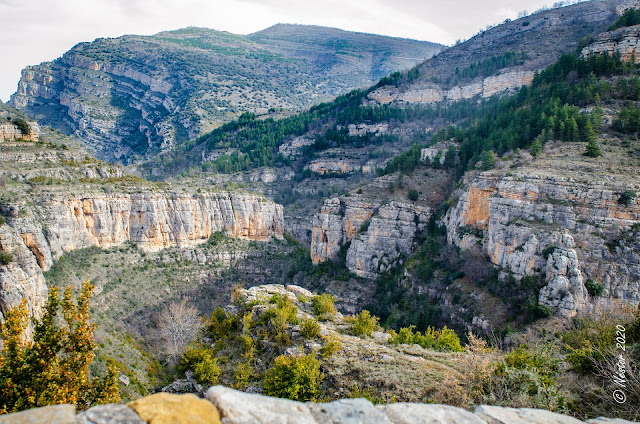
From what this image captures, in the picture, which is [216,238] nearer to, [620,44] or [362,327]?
[362,327]

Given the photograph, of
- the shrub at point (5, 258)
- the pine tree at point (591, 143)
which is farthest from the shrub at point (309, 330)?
the pine tree at point (591, 143)

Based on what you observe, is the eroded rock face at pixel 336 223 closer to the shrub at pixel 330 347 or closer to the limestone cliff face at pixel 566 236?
the limestone cliff face at pixel 566 236

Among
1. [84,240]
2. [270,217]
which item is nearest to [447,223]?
[270,217]

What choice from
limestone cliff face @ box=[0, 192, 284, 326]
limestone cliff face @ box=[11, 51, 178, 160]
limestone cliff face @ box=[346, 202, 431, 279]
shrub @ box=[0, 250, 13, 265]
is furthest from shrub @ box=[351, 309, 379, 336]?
limestone cliff face @ box=[11, 51, 178, 160]

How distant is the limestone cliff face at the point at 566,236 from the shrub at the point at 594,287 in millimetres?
370

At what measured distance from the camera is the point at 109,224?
42.4 metres

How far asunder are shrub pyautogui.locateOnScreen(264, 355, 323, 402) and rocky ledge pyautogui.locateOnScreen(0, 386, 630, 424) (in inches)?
437

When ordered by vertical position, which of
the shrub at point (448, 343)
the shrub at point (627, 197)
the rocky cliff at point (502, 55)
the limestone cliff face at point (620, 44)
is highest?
the rocky cliff at point (502, 55)

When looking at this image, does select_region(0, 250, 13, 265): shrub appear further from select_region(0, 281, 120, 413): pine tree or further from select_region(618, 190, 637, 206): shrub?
select_region(618, 190, 637, 206): shrub

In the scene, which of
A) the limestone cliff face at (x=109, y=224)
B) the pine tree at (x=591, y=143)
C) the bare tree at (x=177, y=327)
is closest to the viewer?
the limestone cliff face at (x=109, y=224)

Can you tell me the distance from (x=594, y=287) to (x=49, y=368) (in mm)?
35485

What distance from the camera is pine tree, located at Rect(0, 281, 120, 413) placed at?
9.01 meters

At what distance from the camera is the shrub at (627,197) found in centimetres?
3175

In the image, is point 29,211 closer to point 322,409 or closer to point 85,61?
point 322,409
